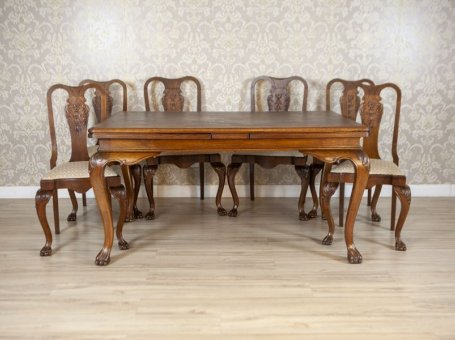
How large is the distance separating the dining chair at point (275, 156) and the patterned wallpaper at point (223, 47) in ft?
0.43

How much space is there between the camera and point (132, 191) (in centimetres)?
391

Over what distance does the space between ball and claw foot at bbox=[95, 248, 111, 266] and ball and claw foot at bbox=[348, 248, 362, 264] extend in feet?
4.51

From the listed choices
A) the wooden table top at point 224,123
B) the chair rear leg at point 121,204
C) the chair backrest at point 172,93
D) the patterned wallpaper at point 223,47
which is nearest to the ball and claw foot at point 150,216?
the chair rear leg at point 121,204

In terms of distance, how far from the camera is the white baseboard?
15.1 ft

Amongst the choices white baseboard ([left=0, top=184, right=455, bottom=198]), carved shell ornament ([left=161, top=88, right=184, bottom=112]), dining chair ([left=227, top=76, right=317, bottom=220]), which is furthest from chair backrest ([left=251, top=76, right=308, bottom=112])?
white baseboard ([left=0, top=184, right=455, bottom=198])

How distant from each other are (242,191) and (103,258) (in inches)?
70.9

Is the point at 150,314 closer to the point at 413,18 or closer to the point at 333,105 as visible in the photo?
the point at 333,105

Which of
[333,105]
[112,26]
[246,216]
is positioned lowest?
[246,216]

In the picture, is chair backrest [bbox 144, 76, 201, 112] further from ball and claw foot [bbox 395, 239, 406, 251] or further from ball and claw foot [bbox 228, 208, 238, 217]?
ball and claw foot [bbox 395, 239, 406, 251]

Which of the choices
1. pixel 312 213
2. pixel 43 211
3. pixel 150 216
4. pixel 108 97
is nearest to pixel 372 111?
pixel 312 213

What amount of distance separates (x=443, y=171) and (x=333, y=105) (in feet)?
3.65

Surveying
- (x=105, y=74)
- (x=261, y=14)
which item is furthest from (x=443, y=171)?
(x=105, y=74)

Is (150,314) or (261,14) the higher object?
(261,14)

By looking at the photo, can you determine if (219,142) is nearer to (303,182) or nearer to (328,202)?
(328,202)
